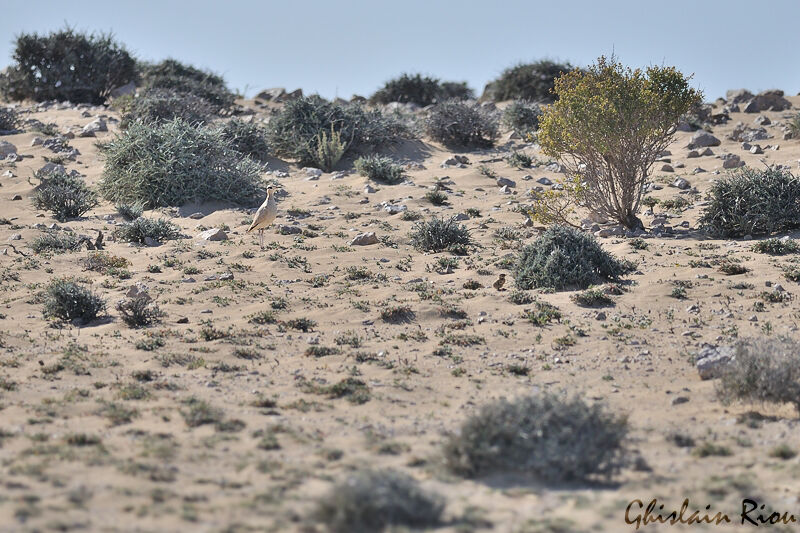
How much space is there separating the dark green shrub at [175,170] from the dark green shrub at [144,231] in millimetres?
1742

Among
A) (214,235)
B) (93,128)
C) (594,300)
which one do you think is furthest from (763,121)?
(93,128)

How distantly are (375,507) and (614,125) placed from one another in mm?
9739

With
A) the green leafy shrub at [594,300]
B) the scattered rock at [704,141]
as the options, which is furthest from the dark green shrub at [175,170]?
the scattered rock at [704,141]

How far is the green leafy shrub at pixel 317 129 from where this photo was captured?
20.5 meters

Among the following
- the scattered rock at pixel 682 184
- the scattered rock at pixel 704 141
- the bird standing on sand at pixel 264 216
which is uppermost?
the scattered rock at pixel 704 141

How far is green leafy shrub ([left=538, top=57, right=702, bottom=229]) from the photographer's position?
13.5 m

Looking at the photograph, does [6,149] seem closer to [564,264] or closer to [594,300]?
[564,264]

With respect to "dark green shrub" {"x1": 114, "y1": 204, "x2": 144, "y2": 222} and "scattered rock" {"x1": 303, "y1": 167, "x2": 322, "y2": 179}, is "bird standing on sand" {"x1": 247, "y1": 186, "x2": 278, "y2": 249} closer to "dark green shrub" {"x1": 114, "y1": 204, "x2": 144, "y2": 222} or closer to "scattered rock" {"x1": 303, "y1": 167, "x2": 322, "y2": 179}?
"dark green shrub" {"x1": 114, "y1": 204, "x2": 144, "y2": 222}

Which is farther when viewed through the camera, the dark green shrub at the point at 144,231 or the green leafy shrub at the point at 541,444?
the dark green shrub at the point at 144,231

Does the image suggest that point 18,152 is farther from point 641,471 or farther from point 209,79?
point 641,471

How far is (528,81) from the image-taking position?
30.9 metres

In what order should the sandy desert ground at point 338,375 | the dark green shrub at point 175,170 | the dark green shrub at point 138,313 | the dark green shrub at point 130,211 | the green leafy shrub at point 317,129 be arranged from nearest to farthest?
the sandy desert ground at point 338,375 → the dark green shrub at point 138,313 → the dark green shrub at point 130,211 → the dark green shrub at point 175,170 → the green leafy shrub at point 317,129

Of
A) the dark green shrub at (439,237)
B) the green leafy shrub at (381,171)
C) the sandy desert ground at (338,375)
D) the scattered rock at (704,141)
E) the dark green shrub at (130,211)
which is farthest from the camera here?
the scattered rock at (704,141)

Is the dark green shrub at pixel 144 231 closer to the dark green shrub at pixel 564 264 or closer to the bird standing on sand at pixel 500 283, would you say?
the bird standing on sand at pixel 500 283
